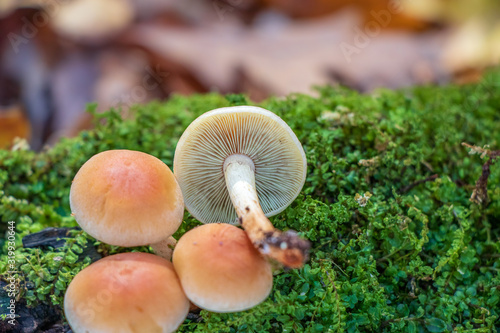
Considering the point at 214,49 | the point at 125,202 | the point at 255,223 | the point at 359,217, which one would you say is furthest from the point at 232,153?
the point at 214,49

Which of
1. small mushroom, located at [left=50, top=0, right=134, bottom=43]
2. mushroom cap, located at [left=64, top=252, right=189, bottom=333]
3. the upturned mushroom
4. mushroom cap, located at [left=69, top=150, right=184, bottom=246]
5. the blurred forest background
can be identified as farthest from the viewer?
small mushroom, located at [left=50, top=0, right=134, bottom=43]

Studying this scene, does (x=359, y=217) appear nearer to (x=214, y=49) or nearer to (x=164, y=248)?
(x=164, y=248)

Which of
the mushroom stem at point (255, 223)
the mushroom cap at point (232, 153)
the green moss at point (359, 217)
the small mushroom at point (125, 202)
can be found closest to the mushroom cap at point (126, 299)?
the small mushroom at point (125, 202)

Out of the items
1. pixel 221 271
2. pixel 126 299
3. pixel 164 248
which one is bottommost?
pixel 164 248

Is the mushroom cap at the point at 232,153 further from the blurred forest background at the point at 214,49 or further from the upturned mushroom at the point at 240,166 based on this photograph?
the blurred forest background at the point at 214,49

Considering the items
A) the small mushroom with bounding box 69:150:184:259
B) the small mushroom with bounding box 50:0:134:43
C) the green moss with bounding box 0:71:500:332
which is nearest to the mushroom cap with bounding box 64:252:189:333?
the small mushroom with bounding box 69:150:184:259

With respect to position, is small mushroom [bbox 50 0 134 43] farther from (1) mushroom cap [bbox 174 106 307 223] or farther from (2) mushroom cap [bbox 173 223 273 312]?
(2) mushroom cap [bbox 173 223 273 312]

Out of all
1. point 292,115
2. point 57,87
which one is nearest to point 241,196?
point 292,115
